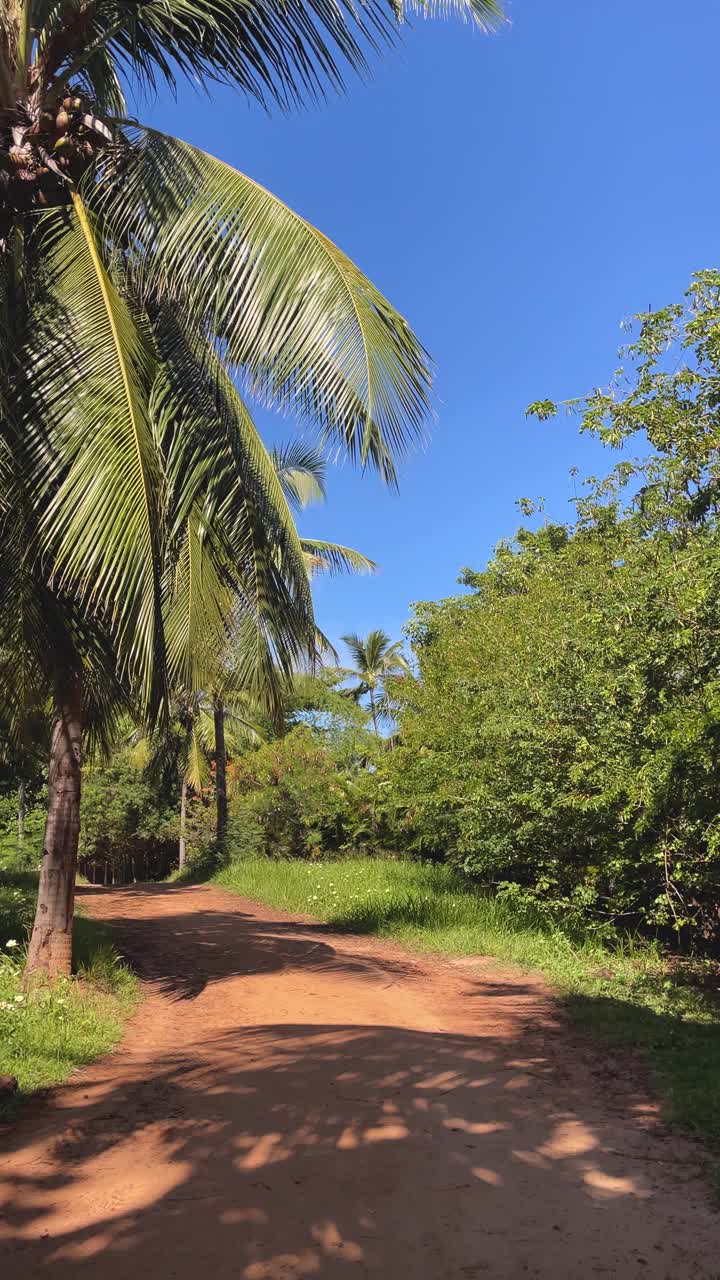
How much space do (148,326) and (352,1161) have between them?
5445 mm

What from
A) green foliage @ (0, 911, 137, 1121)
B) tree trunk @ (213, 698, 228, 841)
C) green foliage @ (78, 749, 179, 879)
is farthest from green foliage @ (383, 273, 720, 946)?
green foliage @ (78, 749, 179, 879)

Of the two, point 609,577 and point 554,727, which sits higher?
point 609,577

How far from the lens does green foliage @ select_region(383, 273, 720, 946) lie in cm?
716

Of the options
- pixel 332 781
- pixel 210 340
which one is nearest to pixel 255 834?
pixel 332 781

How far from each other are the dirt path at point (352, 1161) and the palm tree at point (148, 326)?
226 cm

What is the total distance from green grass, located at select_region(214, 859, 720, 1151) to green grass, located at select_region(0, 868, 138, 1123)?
3320mm

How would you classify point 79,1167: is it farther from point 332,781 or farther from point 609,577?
point 332,781

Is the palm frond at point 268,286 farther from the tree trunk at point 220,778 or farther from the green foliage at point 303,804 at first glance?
the tree trunk at point 220,778

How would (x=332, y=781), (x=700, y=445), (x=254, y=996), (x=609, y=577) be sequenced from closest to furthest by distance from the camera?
(x=254, y=996) < (x=700, y=445) < (x=609, y=577) < (x=332, y=781)

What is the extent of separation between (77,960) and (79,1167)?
3.81 m

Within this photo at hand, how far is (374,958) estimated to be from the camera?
8914mm

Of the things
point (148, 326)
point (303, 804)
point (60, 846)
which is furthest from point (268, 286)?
point (303, 804)

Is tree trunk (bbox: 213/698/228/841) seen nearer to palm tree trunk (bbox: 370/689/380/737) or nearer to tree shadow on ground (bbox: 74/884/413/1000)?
tree shadow on ground (bbox: 74/884/413/1000)

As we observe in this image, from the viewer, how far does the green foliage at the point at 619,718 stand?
7164 mm
